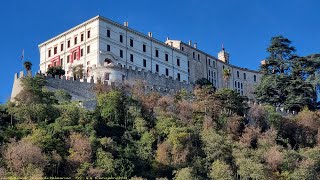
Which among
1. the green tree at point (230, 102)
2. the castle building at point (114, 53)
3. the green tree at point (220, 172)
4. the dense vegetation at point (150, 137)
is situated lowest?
the green tree at point (220, 172)

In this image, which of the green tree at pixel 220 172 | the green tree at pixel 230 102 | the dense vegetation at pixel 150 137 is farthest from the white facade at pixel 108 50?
the green tree at pixel 220 172

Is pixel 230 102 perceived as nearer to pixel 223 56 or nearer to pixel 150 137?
pixel 150 137

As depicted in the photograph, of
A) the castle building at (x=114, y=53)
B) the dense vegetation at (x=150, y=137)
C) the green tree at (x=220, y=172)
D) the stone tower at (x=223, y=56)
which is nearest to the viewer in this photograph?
the dense vegetation at (x=150, y=137)

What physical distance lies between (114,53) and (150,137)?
18.8 meters

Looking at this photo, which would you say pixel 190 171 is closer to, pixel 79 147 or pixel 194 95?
pixel 79 147

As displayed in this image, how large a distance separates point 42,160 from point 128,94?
17.3m

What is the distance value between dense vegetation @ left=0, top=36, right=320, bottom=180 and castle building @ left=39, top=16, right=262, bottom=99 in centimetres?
781

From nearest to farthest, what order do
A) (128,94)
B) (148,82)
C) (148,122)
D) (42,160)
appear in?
(42,160)
(148,122)
(128,94)
(148,82)

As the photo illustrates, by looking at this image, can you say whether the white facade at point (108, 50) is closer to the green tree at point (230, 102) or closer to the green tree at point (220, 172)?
the green tree at point (230, 102)

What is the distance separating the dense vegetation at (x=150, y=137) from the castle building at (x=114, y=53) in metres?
7.81

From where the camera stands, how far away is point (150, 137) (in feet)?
169

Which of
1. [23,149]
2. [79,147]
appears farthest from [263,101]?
[23,149]

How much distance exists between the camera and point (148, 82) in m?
66.2

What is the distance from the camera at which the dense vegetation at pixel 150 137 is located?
1784 inches
